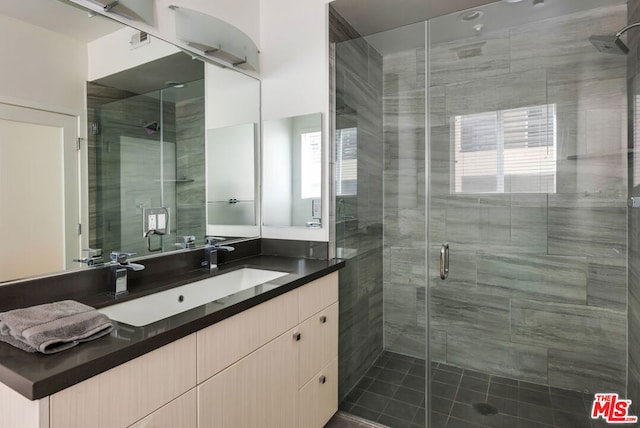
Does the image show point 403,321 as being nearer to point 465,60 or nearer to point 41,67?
point 465,60

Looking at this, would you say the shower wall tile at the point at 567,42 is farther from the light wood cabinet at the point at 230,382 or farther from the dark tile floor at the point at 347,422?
the dark tile floor at the point at 347,422

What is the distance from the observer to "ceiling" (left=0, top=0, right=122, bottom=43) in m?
1.16

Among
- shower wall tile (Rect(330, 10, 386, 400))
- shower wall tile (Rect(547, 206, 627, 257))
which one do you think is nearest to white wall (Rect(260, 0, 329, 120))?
shower wall tile (Rect(330, 10, 386, 400))

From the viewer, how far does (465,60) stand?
85.9 inches

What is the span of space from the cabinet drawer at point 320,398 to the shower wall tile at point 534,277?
3.85 feet

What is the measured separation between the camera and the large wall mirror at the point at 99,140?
116 cm

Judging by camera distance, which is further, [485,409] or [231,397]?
[485,409]

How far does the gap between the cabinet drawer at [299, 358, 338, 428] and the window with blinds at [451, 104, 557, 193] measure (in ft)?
4.61

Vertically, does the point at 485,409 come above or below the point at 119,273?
below

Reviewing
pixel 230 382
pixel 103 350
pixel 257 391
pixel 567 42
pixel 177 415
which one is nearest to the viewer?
pixel 103 350

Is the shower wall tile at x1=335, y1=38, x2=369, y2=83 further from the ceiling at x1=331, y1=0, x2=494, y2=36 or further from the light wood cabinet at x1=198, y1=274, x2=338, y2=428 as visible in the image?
the light wood cabinet at x1=198, y1=274, x2=338, y2=428

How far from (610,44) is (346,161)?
1609 millimetres

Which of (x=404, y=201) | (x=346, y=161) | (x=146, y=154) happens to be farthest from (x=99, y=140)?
(x=404, y=201)

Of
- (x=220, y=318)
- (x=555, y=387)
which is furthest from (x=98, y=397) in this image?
(x=555, y=387)
